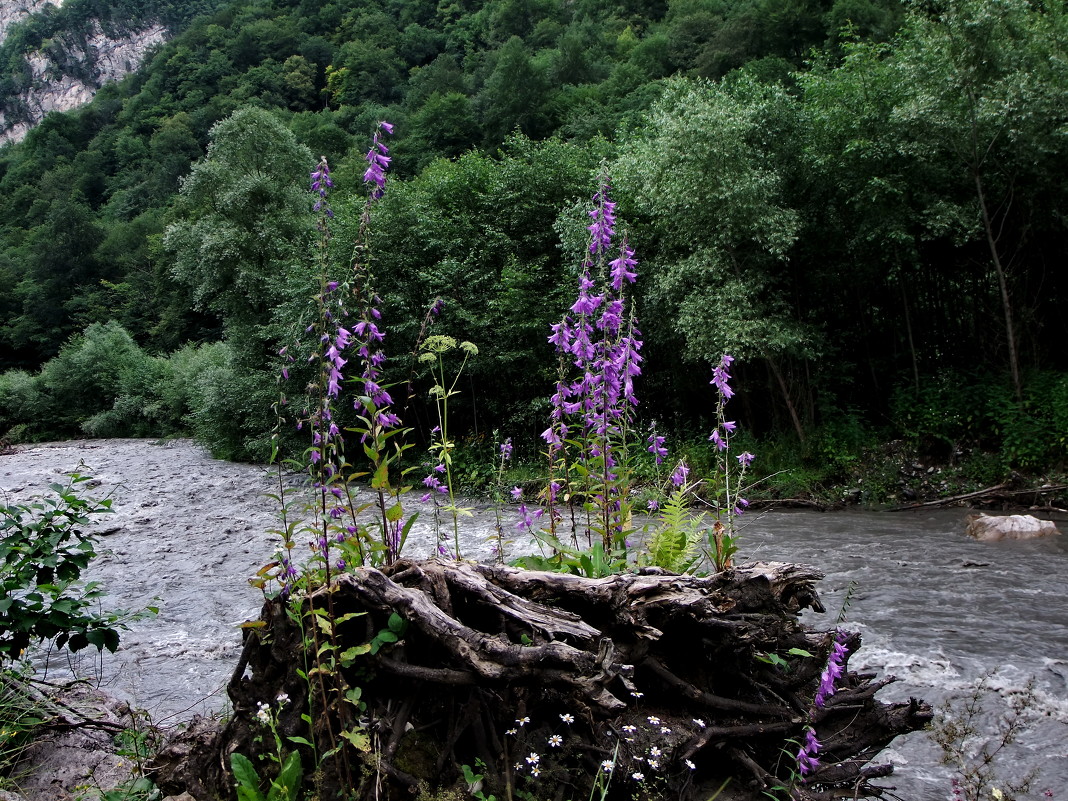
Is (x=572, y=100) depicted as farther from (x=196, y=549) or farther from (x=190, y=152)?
(x=190, y=152)

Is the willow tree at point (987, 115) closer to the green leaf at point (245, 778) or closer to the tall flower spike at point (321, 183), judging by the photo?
the tall flower spike at point (321, 183)

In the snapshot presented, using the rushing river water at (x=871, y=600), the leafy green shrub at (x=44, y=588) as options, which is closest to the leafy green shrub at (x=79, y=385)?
the rushing river water at (x=871, y=600)

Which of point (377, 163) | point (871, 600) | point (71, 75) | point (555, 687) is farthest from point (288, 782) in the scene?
point (71, 75)

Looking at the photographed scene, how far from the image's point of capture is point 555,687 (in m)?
2.55

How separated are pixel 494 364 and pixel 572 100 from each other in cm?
3079

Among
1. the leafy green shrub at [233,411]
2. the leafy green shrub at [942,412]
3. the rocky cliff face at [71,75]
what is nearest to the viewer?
the leafy green shrub at [942,412]

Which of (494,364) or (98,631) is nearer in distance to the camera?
(98,631)

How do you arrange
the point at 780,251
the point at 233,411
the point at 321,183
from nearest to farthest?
the point at 321,183, the point at 780,251, the point at 233,411

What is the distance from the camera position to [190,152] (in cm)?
7012

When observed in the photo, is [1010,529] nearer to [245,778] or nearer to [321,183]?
[321,183]

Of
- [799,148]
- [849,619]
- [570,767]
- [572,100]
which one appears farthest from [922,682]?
[572,100]

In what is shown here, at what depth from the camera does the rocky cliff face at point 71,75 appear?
116625mm

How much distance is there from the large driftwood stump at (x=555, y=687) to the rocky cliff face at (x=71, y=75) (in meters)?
139

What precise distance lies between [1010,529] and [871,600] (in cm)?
448
